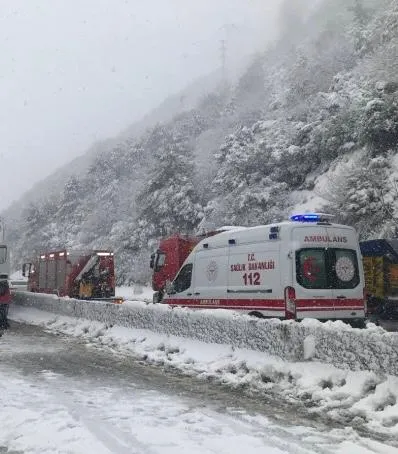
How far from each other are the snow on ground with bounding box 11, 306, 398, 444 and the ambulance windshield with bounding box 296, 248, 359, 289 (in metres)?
1.95

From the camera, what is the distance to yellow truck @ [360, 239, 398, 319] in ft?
48.3

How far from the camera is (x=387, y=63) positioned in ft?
96.2

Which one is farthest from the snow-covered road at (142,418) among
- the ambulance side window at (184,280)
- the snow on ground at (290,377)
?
the ambulance side window at (184,280)

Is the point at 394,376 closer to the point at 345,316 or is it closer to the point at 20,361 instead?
the point at 345,316

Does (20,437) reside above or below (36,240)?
below

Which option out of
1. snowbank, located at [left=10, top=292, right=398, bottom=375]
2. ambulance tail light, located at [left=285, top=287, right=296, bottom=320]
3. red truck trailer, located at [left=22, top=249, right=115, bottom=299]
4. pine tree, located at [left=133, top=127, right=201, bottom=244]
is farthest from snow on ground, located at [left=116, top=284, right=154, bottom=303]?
ambulance tail light, located at [left=285, top=287, right=296, bottom=320]

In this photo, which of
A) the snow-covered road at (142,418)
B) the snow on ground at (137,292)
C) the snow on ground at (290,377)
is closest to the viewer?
the snow-covered road at (142,418)

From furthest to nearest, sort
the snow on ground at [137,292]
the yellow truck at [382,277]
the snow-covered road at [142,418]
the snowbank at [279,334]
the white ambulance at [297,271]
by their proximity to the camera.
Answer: the snow on ground at [137,292], the yellow truck at [382,277], the white ambulance at [297,271], the snowbank at [279,334], the snow-covered road at [142,418]

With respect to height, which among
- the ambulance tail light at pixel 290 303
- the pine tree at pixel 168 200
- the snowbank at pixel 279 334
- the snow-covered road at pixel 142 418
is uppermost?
the pine tree at pixel 168 200

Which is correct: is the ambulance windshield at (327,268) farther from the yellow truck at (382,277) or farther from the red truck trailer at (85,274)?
the red truck trailer at (85,274)

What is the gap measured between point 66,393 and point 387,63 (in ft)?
87.8

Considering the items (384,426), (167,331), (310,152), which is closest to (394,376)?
(384,426)

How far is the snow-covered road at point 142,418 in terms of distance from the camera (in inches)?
212

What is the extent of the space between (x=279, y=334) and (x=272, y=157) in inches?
1119
